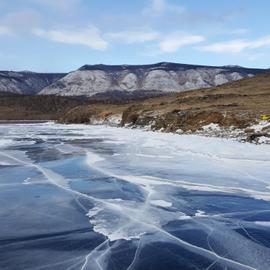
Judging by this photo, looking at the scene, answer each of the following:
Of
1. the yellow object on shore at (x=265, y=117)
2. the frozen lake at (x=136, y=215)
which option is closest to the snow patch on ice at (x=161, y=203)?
the frozen lake at (x=136, y=215)

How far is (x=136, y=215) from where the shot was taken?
10.9 m

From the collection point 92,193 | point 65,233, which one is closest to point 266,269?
A: point 65,233

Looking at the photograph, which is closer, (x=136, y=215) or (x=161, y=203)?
(x=136, y=215)

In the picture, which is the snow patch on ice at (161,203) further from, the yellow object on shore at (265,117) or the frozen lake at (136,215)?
the yellow object on shore at (265,117)

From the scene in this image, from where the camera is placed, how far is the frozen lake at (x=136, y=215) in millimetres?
7996

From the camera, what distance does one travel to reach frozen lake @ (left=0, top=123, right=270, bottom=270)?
800 cm

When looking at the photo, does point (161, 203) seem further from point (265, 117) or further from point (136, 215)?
point (265, 117)

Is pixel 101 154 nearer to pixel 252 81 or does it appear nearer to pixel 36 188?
pixel 36 188

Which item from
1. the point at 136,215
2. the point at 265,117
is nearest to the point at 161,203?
the point at 136,215

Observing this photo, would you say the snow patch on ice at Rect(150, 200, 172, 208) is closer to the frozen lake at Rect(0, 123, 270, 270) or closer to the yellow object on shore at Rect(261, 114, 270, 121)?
the frozen lake at Rect(0, 123, 270, 270)

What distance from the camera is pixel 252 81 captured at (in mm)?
78562

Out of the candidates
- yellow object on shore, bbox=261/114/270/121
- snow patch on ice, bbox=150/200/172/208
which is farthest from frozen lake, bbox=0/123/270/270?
yellow object on shore, bbox=261/114/270/121

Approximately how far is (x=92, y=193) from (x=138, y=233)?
4390mm

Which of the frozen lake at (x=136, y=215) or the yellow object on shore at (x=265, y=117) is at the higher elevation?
the yellow object on shore at (x=265, y=117)
